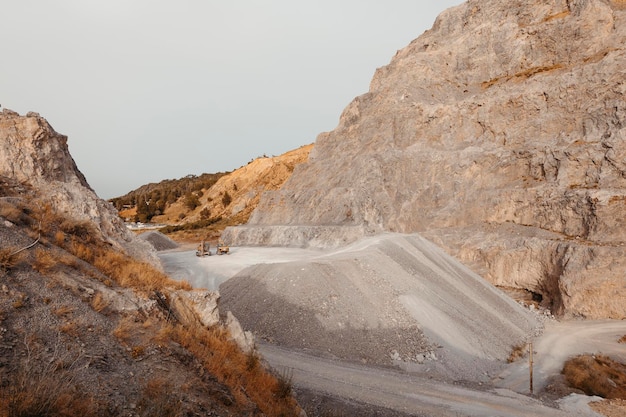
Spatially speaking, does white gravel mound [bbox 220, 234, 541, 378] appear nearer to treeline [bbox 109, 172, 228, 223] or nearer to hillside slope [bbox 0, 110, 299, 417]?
hillside slope [bbox 0, 110, 299, 417]

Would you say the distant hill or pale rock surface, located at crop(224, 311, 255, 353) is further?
the distant hill

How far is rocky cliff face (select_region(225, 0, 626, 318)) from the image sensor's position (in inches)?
1086

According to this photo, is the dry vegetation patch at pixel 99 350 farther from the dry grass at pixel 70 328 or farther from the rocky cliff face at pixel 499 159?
the rocky cliff face at pixel 499 159

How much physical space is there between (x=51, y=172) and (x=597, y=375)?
26.3 meters

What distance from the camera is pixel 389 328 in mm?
16922

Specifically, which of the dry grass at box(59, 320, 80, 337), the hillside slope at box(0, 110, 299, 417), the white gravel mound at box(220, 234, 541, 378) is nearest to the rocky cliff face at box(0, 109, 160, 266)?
the hillside slope at box(0, 110, 299, 417)

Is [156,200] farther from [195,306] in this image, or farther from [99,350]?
[99,350]

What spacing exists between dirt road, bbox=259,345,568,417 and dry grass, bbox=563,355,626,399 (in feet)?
15.3

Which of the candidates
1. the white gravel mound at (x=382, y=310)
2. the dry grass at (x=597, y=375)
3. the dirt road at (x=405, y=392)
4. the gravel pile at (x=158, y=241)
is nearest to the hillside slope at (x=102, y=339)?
the dirt road at (x=405, y=392)

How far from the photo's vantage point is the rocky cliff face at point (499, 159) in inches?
1086

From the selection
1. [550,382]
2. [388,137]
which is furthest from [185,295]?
[388,137]

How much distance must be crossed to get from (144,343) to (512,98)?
41.4 metres

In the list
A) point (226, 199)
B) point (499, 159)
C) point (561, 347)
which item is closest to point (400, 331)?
point (561, 347)

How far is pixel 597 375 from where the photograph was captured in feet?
52.1
